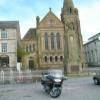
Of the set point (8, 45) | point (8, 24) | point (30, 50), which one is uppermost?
point (8, 24)

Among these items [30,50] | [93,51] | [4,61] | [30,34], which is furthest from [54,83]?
[93,51]

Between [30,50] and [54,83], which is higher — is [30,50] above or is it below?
above

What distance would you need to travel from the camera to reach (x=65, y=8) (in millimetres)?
65500

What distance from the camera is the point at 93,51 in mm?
73375

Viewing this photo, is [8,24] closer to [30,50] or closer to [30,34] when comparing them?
[30,50]

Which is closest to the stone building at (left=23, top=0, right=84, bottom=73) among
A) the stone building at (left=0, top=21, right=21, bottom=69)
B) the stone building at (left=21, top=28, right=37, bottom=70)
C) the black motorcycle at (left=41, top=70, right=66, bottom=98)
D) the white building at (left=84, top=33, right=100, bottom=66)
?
the stone building at (left=21, top=28, right=37, bottom=70)

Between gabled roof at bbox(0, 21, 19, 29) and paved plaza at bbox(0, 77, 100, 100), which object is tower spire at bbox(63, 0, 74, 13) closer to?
gabled roof at bbox(0, 21, 19, 29)

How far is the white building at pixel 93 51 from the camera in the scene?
69.8 m

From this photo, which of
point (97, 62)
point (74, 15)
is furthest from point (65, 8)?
point (97, 62)

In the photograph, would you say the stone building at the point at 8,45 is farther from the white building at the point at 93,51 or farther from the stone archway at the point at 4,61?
the white building at the point at 93,51

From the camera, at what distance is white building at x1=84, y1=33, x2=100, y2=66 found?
69.8 metres

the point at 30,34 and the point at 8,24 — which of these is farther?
the point at 30,34

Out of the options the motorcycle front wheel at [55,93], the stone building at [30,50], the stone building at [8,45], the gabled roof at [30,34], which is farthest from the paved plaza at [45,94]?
the gabled roof at [30,34]

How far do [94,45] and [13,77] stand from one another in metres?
47.7
